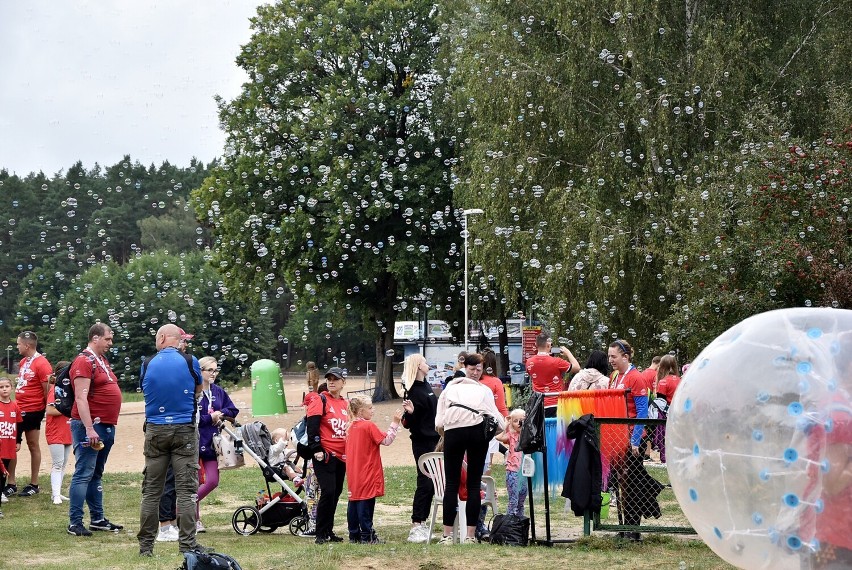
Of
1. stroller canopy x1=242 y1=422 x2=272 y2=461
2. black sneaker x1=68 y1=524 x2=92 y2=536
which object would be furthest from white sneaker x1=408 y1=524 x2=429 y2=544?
black sneaker x1=68 y1=524 x2=92 y2=536

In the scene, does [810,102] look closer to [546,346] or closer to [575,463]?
[546,346]

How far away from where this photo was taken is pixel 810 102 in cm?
2223

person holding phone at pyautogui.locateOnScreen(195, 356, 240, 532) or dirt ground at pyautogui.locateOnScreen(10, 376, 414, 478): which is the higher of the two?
person holding phone at pyautogui.locateOnScreen(195, 356, 240, 532)

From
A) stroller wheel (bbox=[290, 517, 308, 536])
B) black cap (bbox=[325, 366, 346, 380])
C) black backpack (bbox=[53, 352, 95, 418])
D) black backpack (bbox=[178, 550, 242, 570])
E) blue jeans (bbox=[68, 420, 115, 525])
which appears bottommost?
stroller wheel (bbox=[290, 517, 308, 536])

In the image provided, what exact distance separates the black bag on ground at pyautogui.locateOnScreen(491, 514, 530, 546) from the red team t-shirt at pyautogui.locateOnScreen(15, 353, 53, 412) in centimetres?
621

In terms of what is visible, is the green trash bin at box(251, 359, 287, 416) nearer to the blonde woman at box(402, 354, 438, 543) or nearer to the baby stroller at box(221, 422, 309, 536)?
the baby stroller at box(221, 422, 309, 536)

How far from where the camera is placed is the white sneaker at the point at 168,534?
9.91 m

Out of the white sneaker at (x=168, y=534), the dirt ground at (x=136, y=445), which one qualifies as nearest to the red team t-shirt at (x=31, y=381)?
the dirt ground at (x=136, y=445)

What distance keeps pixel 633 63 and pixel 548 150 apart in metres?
3.14

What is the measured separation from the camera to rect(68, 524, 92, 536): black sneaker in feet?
33.5

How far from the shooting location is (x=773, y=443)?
4.95m

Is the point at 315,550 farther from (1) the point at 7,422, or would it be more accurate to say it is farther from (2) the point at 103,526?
(1) the point at 7,422

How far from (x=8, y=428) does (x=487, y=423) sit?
598 centimetres

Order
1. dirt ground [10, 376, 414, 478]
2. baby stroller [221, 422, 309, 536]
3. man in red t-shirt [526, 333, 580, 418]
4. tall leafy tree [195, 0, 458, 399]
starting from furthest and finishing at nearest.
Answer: tall leafy tree [195, 0, 458, 399], dirt ground [10, 376, 414, 478], man in red t-shirt [526, 333, 580, 418], baby stroller [221, 422, 309, 536]
